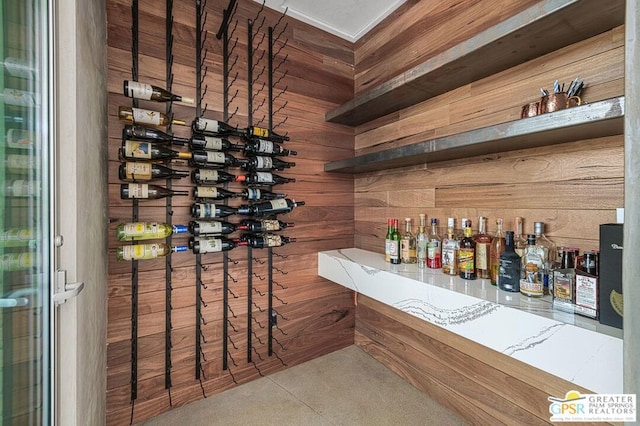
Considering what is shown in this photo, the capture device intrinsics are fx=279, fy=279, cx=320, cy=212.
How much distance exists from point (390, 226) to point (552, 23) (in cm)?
112

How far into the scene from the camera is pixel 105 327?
4.39 ft

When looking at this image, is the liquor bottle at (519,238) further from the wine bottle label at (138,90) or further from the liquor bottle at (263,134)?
the wine bottle label at (138,90)

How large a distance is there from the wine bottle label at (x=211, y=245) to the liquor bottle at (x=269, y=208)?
0.22 metres

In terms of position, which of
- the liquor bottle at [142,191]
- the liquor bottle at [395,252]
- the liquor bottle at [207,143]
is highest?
the liquor bottle at [207,143]

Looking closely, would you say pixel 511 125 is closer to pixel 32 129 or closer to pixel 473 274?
pixel 473 274

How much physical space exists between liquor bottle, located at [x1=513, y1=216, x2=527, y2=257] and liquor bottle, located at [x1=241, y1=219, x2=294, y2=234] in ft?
3.99

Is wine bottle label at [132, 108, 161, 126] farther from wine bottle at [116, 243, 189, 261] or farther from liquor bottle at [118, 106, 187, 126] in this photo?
wine bottle at [116, 243, 189, 261]

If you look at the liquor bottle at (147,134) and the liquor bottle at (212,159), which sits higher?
the liquor bottle at (147,134)

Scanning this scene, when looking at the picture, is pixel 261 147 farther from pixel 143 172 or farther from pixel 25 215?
pixel 25 215

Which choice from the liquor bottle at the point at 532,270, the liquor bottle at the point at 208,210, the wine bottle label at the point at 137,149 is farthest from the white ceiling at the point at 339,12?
the liquor bottle at the point at 532,270

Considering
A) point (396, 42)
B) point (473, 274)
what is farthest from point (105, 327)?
point (396, 42)

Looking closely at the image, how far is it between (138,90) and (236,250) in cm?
97

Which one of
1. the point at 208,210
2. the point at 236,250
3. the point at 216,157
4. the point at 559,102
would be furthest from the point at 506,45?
the point at 236,250

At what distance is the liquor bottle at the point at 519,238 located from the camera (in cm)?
119
